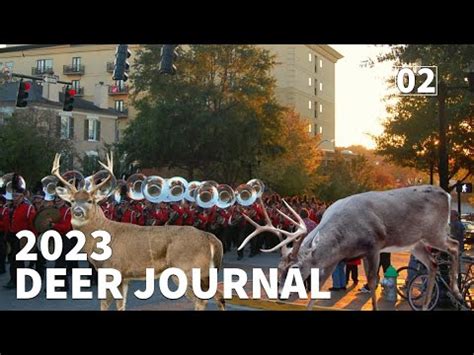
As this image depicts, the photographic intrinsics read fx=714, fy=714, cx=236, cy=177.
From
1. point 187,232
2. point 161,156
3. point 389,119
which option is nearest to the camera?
point 187,232

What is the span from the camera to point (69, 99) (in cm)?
1317

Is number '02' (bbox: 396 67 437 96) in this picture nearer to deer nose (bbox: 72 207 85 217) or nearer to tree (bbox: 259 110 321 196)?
tree (bbox: 259 110 321 196)

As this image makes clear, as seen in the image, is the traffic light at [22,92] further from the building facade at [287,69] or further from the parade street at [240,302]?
the parade street at [240,302]

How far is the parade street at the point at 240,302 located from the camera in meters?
8.55

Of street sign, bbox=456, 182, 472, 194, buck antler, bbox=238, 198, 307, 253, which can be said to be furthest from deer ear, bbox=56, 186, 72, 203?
street sign, bbox=456, 182, 472, 194

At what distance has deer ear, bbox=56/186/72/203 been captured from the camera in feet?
28.0

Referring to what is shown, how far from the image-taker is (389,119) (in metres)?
9.90

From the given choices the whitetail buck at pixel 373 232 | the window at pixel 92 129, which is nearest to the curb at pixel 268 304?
the whitetail buck at pixel 373 232

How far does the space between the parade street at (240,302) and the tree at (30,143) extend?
8.69ft
